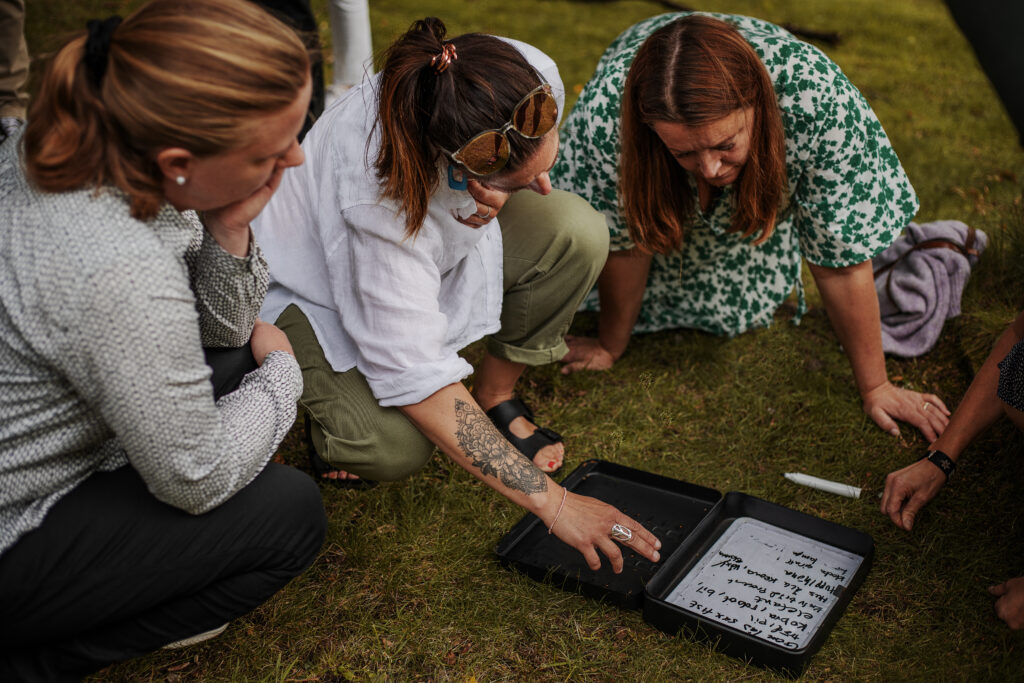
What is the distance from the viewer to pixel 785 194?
2455 millimetres

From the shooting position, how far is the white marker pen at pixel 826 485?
2.38 meters

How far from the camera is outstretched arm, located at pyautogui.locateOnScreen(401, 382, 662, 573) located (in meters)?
1.86

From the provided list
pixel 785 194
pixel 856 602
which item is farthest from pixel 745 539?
pixel 785 194

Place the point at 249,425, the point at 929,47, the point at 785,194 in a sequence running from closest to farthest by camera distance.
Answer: the point at 249,425, the point at 785,194, the point at 929,47

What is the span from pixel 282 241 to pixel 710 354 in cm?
140

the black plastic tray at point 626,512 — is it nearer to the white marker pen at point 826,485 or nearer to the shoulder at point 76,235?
the white marker pen at point 826,485

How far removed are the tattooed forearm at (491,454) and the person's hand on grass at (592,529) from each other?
0.07 meters

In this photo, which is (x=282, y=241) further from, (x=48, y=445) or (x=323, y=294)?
(x=48, y=445)

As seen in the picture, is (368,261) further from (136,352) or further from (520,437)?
(520,437)

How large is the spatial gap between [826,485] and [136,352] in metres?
1.71

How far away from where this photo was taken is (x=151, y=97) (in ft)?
4.21

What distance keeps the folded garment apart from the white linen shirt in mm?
1374

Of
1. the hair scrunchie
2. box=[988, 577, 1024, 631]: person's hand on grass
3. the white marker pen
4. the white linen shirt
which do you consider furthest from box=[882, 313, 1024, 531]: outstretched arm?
the hair scrunchie

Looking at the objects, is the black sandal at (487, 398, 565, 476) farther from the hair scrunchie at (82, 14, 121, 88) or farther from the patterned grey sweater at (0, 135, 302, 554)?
the hair scrunchie at (82, 14, 121, 88)
